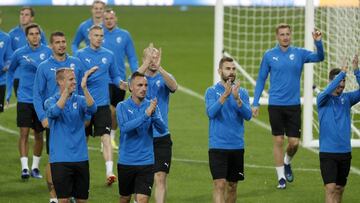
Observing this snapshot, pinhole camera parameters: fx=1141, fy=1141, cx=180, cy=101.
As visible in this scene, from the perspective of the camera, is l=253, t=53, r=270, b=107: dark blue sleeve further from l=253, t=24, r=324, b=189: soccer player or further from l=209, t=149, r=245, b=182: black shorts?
l=209, t=149, r=245, b=182: black shorts

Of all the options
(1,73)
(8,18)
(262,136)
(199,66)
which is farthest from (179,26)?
(1,73)

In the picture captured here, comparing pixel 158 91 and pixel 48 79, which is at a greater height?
pixel 48 79

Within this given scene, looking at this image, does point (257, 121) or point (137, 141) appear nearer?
point (137, 141)

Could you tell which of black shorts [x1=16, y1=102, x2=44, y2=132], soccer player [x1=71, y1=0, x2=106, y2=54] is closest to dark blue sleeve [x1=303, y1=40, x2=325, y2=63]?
black shorts [x1=16, y1=102, x2=44, y2=132]

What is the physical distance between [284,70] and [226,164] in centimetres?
324

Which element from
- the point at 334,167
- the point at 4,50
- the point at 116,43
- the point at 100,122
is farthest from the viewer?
the point at 116,43

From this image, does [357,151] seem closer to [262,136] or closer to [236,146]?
[262,136]

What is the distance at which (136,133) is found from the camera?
1287cm

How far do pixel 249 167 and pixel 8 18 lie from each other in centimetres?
2274

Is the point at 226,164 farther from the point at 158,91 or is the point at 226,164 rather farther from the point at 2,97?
the point at 2,97

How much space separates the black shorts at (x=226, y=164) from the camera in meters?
13.7

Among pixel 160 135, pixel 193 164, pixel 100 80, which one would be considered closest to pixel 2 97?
pixel 100 80

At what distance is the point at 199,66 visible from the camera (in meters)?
32.0

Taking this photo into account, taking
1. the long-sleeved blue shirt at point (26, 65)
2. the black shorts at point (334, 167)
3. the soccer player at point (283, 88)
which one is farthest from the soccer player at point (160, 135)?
the long-sleeved blue shirt at point (26, 65)
